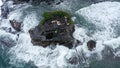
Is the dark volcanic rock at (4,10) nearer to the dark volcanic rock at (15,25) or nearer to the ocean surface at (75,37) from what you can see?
the ocean surface at (75,37)

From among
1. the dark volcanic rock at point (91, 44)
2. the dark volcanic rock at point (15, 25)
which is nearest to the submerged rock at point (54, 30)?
the dark volcanic rock at point (91, 44)

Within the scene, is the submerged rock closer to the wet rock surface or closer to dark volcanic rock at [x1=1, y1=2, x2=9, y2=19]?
the wet rock surface

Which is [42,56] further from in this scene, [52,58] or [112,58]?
[112,58]

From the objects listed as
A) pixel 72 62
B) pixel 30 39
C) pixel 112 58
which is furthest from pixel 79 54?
pixel 30 39

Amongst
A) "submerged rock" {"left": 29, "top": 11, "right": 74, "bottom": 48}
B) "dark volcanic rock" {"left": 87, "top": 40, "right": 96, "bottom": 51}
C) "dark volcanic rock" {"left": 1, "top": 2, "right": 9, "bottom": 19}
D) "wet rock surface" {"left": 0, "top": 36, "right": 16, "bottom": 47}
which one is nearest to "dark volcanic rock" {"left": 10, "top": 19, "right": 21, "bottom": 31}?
"wet rock surface" {"left": 0, "top": 36, "right": 16, "bottom": 47}

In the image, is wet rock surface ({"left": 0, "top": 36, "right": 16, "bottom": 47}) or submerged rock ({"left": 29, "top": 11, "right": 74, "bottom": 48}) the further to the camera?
wet rock surface ({"left": 0, "top": 36, "right": 16, "bottom": 47})

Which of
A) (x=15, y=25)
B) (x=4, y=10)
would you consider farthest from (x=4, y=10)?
(x=15, y=25)
